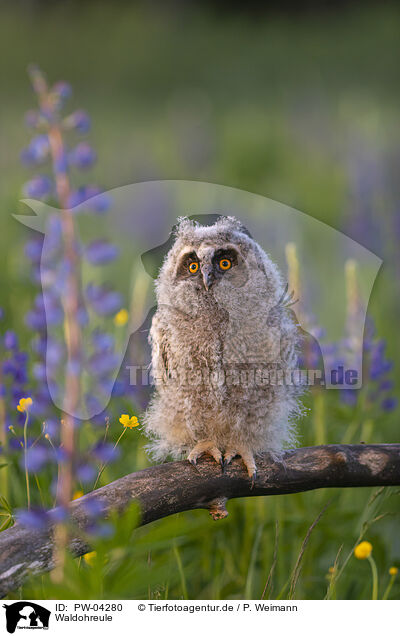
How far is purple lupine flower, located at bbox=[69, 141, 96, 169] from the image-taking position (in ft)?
1.82

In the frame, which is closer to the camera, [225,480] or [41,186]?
[41,186]

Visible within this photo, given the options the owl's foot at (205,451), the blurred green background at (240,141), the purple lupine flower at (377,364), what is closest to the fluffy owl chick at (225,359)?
the owl's foot at (205,451)

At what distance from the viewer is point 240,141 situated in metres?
2.75

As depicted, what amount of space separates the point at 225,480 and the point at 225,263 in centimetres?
22

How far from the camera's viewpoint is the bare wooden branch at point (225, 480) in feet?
1.98

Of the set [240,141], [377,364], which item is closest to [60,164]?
[377,364]

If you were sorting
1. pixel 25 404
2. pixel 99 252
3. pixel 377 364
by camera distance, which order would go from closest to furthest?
1. pixel 99 252
2. pixel 25 404
3. pixel 377 364

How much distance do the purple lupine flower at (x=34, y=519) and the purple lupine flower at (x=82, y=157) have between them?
0.29 metres

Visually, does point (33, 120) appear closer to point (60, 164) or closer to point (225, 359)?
point (60, 164)

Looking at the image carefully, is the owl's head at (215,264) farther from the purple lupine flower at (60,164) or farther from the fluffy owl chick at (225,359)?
the purple lupine flower at (60,164)

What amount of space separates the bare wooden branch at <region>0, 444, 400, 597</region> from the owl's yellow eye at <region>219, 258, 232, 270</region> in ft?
0.66
